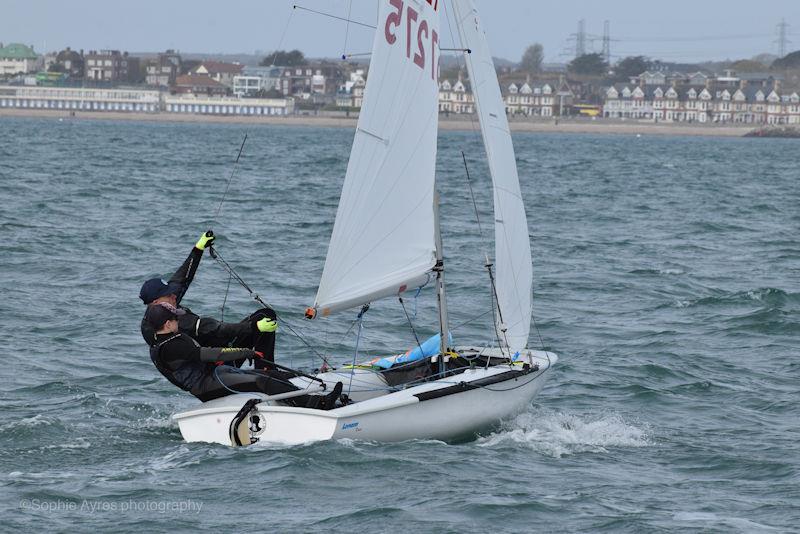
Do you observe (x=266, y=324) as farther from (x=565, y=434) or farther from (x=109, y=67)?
(x=109, y=67)

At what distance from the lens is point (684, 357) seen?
13.3 meters

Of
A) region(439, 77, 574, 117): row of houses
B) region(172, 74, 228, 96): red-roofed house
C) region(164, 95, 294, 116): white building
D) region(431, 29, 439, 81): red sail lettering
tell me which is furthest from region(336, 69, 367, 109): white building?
region(431, 29, 439, 81): red sail lettering

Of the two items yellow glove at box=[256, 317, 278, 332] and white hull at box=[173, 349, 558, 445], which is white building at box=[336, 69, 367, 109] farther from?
yellow glove at box=[256, 317, 278, 332]

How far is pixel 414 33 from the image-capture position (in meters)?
9.62

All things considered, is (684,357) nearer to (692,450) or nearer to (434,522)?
(692,450)

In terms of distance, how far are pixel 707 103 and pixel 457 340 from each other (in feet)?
529

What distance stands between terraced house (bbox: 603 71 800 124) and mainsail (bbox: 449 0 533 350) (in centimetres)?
16210

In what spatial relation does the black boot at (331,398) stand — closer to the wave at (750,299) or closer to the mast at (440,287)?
the mast at (440,287)

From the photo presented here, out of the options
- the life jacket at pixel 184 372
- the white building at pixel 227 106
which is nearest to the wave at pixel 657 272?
the life jacket at pixel 184 372

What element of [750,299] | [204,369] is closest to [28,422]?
[204,369]

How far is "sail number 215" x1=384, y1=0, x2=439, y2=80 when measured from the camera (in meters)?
9.36

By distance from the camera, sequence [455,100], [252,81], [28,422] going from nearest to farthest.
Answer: [28,422] → [455,100] → [252,81]

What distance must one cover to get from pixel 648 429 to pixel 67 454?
443cm

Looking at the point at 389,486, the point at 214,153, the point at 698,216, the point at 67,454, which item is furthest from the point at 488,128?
the point at 214,153
